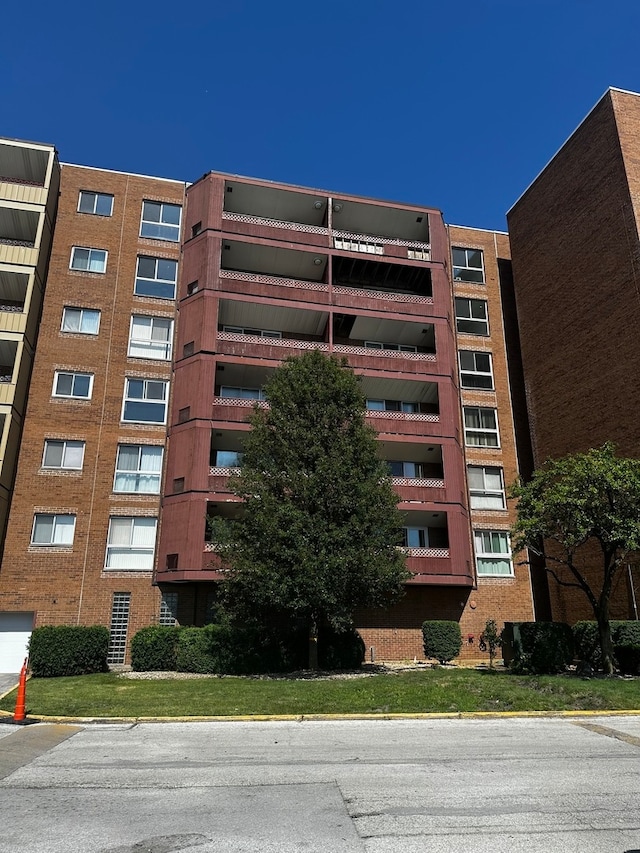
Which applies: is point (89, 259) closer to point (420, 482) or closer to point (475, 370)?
point (420, 482)

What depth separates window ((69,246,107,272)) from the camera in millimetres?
28812

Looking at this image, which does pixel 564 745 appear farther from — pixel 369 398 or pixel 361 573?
pixel 369 398

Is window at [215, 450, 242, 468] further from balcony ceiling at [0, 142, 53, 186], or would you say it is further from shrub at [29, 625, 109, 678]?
balcony ceiling at [0, 142, 53, 186]

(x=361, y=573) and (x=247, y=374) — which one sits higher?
(x=247, y=374)

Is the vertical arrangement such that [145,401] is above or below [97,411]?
above

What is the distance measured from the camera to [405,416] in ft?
91.6

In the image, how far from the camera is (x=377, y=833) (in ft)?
17.7

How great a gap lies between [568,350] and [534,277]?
5358 mm

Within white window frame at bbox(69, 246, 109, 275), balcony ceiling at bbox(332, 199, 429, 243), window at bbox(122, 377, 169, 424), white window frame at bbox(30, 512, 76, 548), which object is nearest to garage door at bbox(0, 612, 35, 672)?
white window frame at bbox(30, 512, 76, 548)

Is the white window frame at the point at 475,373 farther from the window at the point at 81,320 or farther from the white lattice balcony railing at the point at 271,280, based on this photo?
the window at the point at 81,320

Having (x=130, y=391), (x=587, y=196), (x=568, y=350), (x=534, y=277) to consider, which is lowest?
(x=130, y=391)

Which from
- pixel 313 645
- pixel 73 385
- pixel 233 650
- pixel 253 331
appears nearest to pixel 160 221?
pixel 253 331

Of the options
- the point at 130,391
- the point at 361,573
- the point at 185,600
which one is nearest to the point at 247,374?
the point at 130,391

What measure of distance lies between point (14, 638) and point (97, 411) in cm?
950
